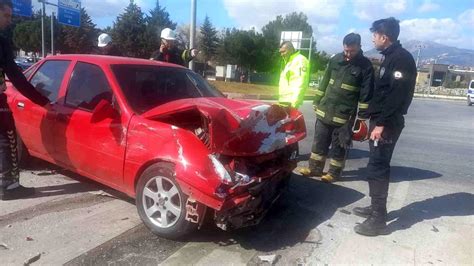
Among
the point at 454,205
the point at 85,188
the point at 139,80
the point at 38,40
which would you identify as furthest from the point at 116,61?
the point at 38,40

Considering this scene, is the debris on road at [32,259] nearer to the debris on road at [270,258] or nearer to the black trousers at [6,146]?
the black trousers at [6,146]

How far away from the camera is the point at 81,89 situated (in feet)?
14.5

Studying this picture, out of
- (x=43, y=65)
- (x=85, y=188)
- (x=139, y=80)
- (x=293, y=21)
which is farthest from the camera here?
(x=293, y=21)

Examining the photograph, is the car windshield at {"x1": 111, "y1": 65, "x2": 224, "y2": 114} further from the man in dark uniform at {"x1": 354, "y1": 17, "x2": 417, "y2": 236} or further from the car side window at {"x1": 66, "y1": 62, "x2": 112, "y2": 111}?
the man in dark uniform at {"x1": 354, "y1": 17, "x2": 417, "y2": 236}

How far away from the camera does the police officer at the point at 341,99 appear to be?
520 centimetres

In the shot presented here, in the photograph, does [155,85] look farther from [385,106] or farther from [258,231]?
[385,106]

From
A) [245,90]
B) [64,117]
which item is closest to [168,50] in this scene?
[64,117]

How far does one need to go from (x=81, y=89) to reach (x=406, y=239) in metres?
3.68

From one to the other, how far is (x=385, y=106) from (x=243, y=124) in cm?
133

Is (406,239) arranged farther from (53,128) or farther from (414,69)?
(53,128)

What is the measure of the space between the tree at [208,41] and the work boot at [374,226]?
190ft

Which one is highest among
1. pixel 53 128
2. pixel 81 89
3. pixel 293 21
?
pixel 293 21

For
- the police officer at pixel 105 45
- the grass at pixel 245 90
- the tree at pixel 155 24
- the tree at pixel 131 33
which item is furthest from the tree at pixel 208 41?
the police officer at pixel 105 45

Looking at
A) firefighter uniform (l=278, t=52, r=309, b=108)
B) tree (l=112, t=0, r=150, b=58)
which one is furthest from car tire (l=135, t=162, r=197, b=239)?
tree (l=112, t=0, r=150, b=58)
